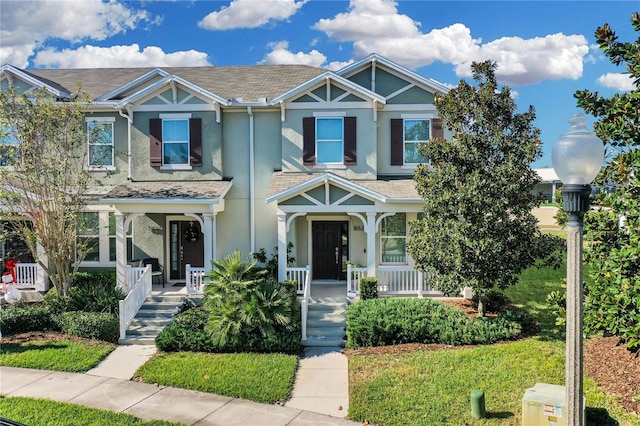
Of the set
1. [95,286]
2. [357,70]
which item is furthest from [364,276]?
[95,286]

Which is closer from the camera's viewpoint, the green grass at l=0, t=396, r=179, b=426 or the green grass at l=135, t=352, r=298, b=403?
the green grass at l=0, t=396, r=179, b=426

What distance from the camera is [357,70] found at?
16281 millimetres

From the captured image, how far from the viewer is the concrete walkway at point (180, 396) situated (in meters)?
8.28

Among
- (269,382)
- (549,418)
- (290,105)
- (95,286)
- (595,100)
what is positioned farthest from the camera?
(290,105)

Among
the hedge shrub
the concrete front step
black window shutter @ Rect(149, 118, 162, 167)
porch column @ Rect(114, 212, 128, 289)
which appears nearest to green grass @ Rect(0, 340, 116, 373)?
the concrete front step

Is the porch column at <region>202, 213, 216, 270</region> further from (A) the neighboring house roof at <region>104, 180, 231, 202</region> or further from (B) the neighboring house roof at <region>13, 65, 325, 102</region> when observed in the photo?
(B) the neighboring house roof at <region>13, 65, 325, 102</region>

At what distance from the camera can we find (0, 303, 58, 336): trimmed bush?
12.5m

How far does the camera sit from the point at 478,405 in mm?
7918

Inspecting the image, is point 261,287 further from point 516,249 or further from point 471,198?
point 516,249

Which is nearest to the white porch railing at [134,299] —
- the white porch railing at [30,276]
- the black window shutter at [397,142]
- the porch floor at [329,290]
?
the white porch railing at [30,276]

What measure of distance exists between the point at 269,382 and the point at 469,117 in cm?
772

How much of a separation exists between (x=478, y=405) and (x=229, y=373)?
497 centimetres

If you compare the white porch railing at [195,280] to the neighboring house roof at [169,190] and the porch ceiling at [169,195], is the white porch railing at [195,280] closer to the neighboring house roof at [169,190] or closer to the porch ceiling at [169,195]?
the porch ceiling at [169,195]

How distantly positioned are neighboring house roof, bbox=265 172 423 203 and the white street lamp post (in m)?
9.89
